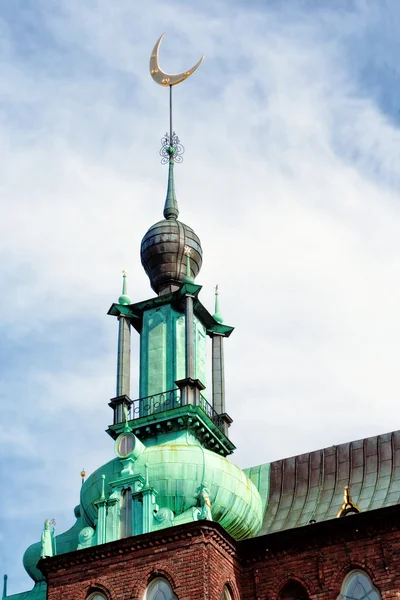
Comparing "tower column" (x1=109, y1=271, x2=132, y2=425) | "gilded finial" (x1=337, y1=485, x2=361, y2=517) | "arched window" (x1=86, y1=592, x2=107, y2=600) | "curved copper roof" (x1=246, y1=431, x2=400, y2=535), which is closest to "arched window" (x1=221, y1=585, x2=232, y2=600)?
"arched window" (x1=86, y1=592, x2=107, y2=600)

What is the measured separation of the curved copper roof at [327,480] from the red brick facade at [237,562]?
305 centimetres

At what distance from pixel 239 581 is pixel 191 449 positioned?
4.58 metres

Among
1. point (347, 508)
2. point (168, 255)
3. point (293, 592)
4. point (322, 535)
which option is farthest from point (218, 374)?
point (293, 592)

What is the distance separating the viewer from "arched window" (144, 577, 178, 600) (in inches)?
1701

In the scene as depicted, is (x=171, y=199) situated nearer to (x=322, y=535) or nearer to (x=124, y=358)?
(x=124, y=358)

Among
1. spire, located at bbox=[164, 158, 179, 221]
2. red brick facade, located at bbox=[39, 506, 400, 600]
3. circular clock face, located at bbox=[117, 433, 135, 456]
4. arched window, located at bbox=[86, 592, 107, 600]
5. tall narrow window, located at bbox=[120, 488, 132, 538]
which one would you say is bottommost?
arched window, located at bbox=[86, 592, 107, 600]

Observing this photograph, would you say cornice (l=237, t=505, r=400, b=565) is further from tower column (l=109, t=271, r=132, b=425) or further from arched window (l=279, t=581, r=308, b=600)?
tower column (l=109, t=271, r=132, b=425)

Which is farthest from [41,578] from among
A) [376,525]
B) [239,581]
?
[376,525]

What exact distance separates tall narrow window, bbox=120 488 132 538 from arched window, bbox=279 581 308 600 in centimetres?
514

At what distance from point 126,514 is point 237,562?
384 centimetres

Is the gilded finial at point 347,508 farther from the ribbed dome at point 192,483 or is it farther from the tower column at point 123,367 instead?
the tower column at point 123,367

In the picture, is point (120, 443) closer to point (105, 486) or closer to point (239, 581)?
point (105, 486)

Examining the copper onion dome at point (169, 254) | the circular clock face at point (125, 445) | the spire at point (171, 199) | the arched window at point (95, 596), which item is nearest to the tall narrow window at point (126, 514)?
the circular clock face at point (125, 445)

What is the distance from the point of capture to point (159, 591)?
4344 centimetres
